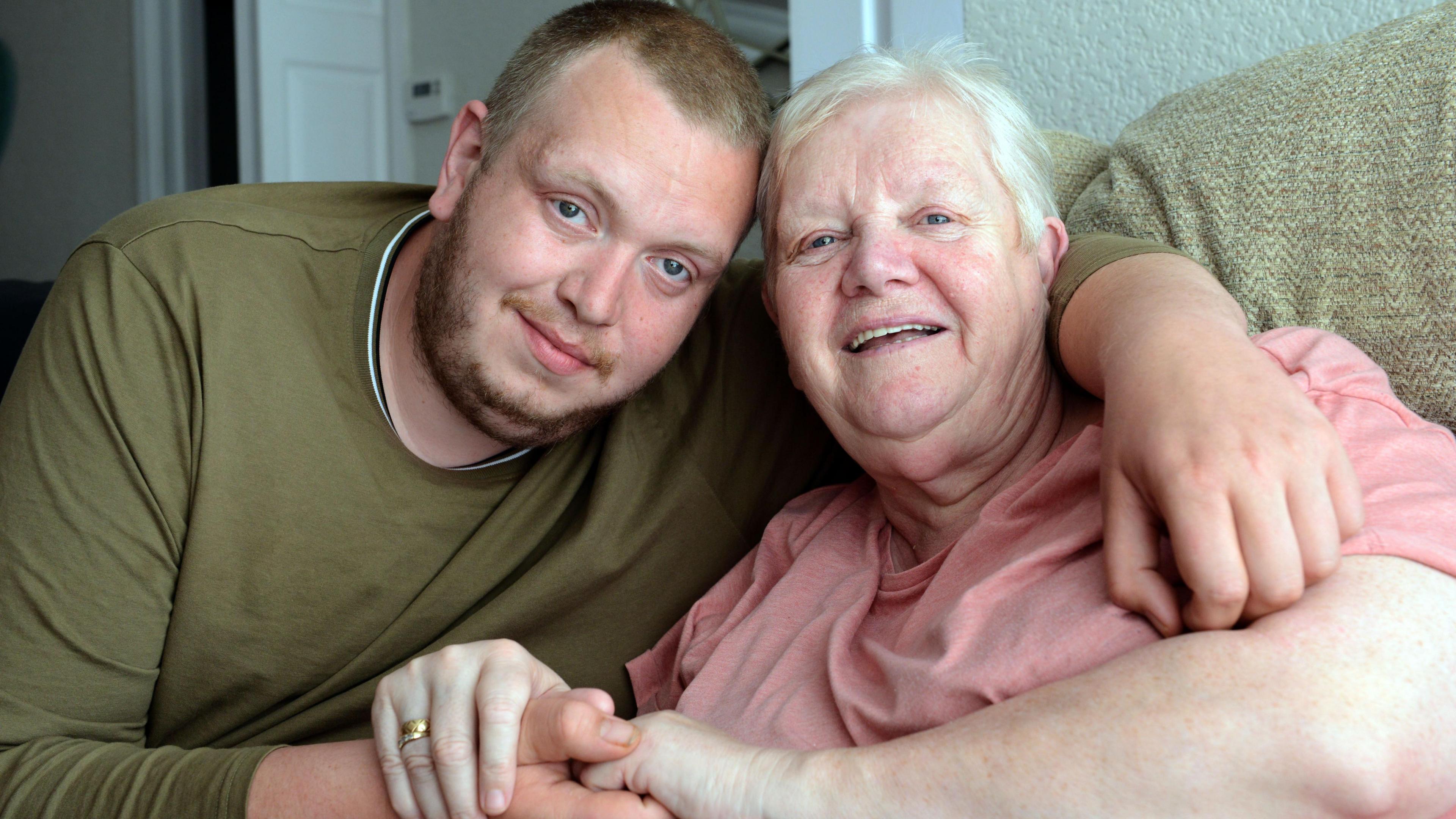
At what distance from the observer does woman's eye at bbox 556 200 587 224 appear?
4.09 feet

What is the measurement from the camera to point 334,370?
1.28 metres

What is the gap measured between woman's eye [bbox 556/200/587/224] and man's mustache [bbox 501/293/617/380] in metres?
0.11

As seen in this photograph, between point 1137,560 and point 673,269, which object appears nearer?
→ point 1137,560

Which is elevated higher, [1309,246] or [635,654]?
[1309,246]

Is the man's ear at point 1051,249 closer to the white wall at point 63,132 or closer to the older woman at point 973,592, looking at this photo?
the older woman at point 973,592

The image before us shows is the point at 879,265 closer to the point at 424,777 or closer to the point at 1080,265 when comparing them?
the point at 1080,265

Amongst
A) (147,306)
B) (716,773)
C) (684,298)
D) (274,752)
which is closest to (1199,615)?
(716,773)

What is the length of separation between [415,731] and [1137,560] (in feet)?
2.08

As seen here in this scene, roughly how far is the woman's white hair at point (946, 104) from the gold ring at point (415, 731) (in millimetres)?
638

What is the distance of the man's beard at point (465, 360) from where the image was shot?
1.26m

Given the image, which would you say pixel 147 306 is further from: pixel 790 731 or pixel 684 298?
pixel 790 731

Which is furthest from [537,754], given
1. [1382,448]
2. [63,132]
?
[63,132]

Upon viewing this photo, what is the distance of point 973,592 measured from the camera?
94cm

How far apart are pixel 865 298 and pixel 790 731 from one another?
1.46ft
